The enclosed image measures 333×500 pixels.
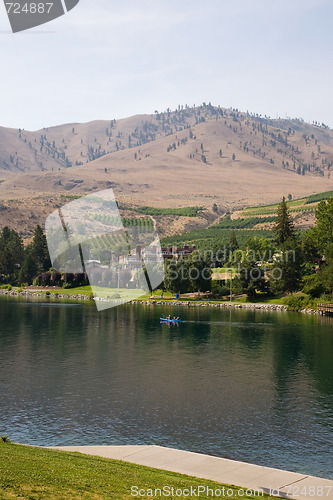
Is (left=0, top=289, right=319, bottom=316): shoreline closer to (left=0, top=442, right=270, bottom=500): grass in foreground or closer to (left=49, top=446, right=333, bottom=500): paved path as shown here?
(left=49, top=446, right=333, bottom=500): paved path

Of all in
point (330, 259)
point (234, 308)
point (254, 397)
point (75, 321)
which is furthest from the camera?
point (234, 308)

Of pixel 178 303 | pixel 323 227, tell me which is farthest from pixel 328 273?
pixel 178 303

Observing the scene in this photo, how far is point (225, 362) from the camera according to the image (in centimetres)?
6094

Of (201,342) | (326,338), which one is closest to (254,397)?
(201,342)

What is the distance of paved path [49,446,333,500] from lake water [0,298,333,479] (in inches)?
139

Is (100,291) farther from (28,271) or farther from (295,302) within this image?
(295,302)

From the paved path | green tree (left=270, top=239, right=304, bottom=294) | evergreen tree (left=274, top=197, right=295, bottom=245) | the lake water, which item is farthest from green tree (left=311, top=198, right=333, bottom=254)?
the paved path

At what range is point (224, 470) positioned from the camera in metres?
26.0

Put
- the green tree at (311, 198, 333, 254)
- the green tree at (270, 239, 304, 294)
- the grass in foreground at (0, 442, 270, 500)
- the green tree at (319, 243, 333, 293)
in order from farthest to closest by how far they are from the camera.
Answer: the green tree at (311, 198, 333, 254)
the green tree at (270, 239, 304, 294)
the green tree at (319, 243, 333, 293)
the grass in foreground at (0, 442, 270, 500)

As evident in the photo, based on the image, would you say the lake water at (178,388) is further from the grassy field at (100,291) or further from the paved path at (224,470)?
the grassy field at (100,291)

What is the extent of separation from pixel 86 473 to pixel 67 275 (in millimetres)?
158977

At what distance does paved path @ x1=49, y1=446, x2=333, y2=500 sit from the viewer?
2398cm

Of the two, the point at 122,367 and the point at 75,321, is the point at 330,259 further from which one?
the point at 122,367

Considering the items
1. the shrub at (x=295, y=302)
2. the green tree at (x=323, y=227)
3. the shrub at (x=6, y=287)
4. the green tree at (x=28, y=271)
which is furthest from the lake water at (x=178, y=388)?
the green tree at (x=28, y=271)
